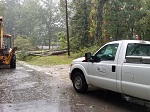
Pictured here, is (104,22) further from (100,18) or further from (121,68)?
(121,68)

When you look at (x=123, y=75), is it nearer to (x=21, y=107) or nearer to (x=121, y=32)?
(x=21, y=107)

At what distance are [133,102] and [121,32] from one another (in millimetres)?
11046

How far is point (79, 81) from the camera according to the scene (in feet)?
25.9

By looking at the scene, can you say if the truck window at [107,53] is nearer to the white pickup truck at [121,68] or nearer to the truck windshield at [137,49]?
the white pickup truck at [121,68]

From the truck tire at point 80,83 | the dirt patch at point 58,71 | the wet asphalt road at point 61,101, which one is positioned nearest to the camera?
the wet asphalt road at point 61,101

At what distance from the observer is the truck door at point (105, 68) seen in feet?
20.9

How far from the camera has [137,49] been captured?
6168 mm

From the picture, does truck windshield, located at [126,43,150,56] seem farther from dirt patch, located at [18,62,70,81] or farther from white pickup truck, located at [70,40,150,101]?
dirt patch, located at [18,62,70,81]


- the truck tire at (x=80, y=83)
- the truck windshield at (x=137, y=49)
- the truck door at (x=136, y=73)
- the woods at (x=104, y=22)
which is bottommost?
the truck tire at (x=80, y=83)

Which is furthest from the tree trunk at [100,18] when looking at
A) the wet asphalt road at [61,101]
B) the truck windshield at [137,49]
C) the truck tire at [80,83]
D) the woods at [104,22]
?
the truck windshield at [137,49]

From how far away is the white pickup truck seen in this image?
5.53 m

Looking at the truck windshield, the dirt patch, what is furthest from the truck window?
the dirt patch

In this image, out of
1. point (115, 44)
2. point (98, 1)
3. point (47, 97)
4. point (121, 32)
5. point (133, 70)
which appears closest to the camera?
point (133, 70)

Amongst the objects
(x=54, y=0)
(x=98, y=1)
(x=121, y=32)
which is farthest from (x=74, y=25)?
(x=54, y=0)
